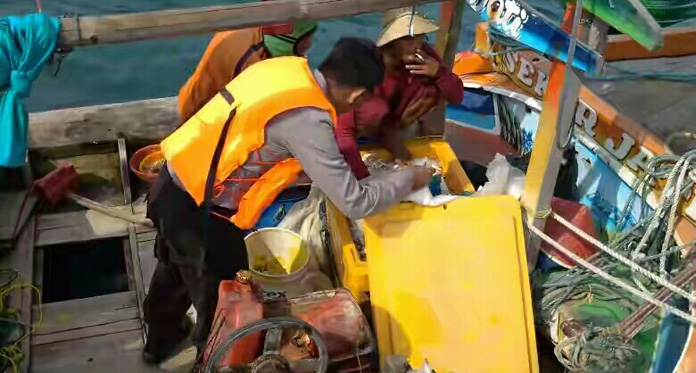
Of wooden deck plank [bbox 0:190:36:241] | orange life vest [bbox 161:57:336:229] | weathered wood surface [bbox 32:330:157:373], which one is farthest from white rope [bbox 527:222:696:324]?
wooden deck plank [bbox 0:190:36:241]

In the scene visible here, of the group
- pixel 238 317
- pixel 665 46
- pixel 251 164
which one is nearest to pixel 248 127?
pixel 251 164

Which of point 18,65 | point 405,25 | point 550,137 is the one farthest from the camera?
point 405,25

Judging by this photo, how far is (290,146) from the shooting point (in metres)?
3.07

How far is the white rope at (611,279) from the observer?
329 centimetres

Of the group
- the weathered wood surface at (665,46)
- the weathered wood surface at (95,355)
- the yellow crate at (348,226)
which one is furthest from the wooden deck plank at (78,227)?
the weathered wood surface at (665,46)

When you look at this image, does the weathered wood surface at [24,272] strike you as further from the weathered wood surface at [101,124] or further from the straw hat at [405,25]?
the straw hat at [405,25]

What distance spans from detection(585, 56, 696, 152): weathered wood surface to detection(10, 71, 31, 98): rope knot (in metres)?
3.30

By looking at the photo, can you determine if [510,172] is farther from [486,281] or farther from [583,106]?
[583,106]

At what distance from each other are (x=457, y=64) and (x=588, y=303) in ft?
8.01

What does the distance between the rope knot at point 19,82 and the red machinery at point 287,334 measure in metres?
1.16

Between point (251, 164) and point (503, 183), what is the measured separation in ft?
4.04

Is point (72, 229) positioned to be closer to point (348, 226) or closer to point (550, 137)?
point (348, 226)

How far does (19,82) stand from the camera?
253cm

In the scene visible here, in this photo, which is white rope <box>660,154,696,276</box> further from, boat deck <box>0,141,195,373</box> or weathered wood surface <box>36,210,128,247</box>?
weathered wood surface <box>36,210,128,247</box>
